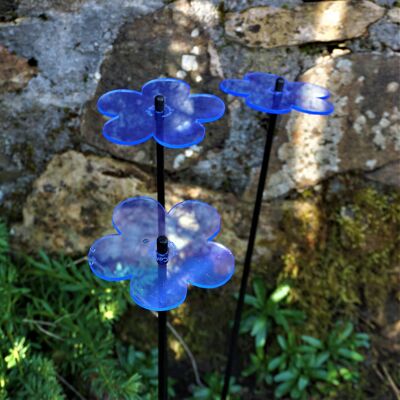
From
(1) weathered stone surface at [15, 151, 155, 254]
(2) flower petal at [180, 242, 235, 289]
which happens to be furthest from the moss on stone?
(2) flower petal at [180, 242, 235, 289]

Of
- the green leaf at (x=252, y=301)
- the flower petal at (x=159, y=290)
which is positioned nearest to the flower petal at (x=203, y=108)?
the flower petal at (x=159, y=290)

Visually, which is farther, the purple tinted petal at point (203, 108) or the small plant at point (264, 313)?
the small plant at point (264, 313)

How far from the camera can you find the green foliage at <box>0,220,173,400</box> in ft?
4.99

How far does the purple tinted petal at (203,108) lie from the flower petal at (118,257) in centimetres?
32

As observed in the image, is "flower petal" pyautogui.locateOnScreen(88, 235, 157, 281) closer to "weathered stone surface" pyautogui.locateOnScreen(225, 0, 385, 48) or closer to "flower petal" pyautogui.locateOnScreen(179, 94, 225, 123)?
"flower petal" pyautogui.locateOnScreen(179, 94, 225, 123)

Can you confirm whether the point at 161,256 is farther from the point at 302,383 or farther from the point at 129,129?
the point at 302,383

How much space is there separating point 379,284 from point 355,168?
472 mm

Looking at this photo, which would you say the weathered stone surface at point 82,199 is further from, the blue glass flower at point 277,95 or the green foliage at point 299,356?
the blue glass flower at point 277,95

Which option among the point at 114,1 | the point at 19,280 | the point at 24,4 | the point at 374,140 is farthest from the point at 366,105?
the point at 19,280

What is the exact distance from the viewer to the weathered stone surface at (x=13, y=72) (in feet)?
4.93

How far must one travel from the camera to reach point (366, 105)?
5.04 feet

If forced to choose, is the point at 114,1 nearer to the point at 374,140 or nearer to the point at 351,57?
the point at 351,57

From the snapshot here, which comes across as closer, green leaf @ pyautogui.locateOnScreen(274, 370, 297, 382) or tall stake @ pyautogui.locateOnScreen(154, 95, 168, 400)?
tall stake @ pyautogui.locateOnScreen(154, 95, 168, 400)

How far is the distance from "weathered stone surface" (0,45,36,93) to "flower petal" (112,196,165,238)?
2.29 feet
